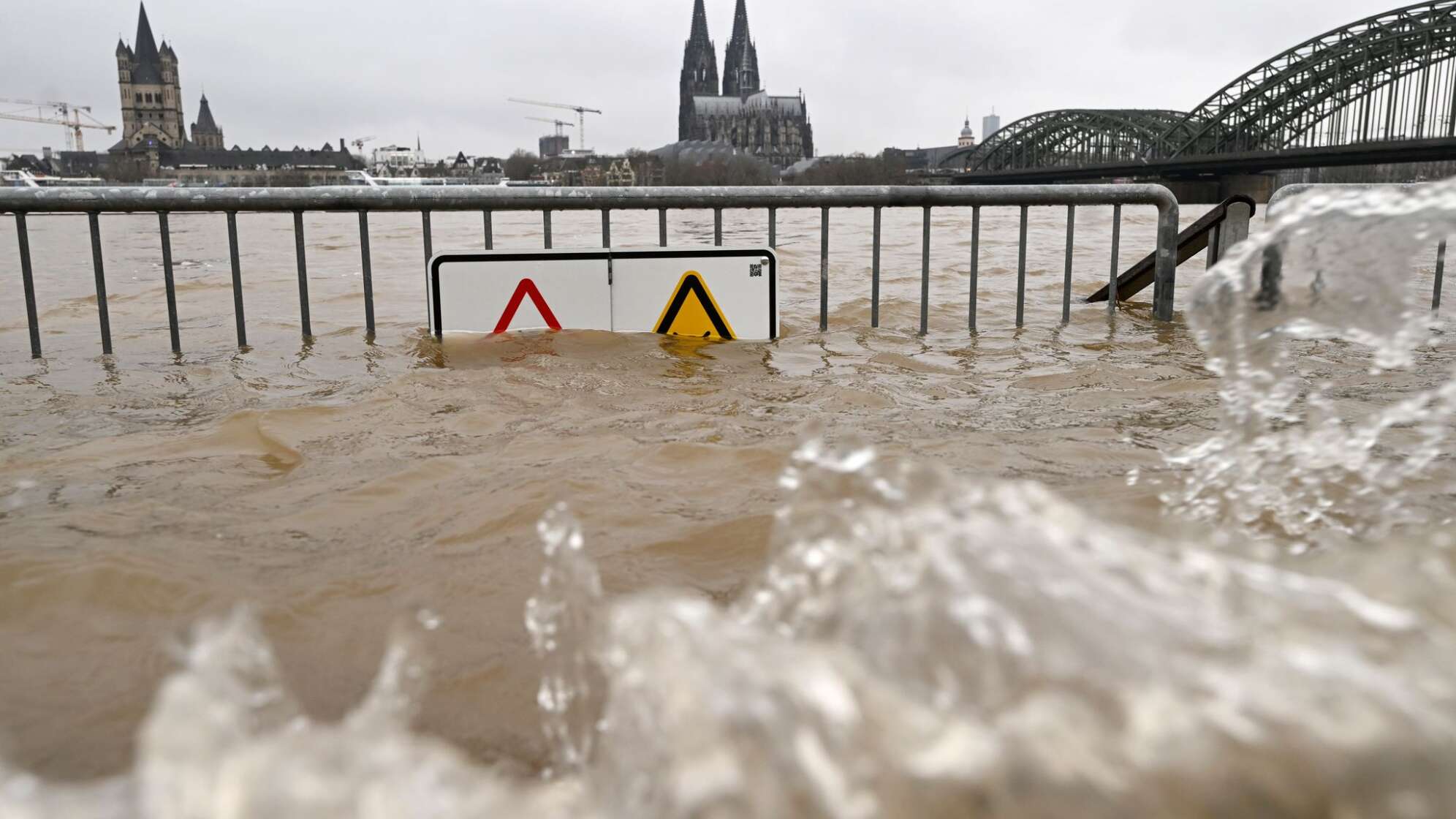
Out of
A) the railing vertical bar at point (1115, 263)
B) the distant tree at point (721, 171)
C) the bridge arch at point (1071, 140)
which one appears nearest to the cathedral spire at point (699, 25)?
the distant tree at point (721, 171)

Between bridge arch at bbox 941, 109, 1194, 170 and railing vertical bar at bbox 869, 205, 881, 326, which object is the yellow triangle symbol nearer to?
railing vertical bar at bbox 869, 205, 881, 326

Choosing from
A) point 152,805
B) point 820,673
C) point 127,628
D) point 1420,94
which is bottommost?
point 127,628

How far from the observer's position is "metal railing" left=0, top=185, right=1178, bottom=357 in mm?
5645

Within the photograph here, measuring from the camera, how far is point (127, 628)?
7.30ft

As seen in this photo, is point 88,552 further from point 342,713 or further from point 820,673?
point 820,673

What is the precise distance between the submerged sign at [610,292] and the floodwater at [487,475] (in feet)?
0.44

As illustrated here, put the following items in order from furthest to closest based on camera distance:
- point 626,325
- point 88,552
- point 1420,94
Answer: point 1420,94 → point 626,325 → point 88,552

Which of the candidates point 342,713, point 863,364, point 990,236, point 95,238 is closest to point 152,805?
point 342,713

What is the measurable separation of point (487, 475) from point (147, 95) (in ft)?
516

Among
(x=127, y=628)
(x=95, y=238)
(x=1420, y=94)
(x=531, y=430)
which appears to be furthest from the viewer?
(x=1420, y=94)

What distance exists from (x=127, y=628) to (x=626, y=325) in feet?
13.2

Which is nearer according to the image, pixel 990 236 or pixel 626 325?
pixel 626 325

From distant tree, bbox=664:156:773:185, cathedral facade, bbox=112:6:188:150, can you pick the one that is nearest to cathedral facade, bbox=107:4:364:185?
cathedral facade, bbox=112:6:188:150

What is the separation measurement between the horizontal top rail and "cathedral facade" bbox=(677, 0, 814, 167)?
130 meters
